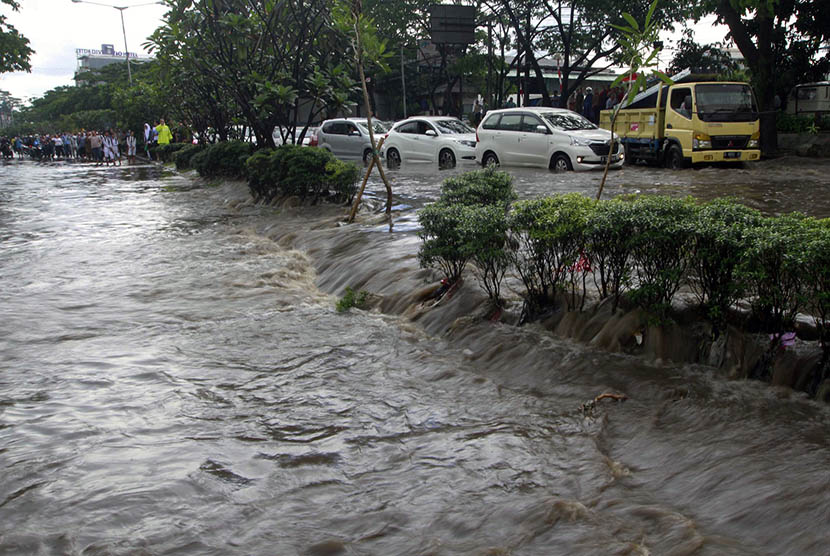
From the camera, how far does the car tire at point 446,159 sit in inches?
769

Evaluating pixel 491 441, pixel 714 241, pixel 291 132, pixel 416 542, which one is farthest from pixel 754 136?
pixel 416 542

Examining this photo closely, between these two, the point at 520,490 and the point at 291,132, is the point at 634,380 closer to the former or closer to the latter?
the point at 520,490

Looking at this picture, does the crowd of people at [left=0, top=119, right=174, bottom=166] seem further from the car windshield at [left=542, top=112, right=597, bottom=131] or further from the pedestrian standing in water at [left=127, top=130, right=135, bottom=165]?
the car windshield at [left=542, top=112, right=597, bottom=131]

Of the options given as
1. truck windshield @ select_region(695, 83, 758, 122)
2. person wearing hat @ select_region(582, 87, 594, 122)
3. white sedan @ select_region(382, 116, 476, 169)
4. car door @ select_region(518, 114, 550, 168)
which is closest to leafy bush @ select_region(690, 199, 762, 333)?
car door @ select_region(518, 114, 550, 168)

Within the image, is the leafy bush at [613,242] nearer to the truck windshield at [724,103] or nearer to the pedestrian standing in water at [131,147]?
the truck windshield at [724,103]

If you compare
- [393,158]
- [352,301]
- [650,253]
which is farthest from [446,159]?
[650,253]

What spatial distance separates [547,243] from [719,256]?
133cm

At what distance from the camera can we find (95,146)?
3938 centimetres

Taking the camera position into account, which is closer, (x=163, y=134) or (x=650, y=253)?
(x=650, y=253)

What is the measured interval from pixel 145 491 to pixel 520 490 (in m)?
1.88

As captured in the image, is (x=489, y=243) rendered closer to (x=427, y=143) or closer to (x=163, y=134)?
(x=427, y=143)

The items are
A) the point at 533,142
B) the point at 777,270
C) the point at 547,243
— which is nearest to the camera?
the point at 777,270

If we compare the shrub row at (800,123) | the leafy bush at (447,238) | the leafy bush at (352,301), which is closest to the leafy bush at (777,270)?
the leafy bush at (447,238)

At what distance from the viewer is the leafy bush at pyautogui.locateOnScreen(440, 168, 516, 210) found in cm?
832
